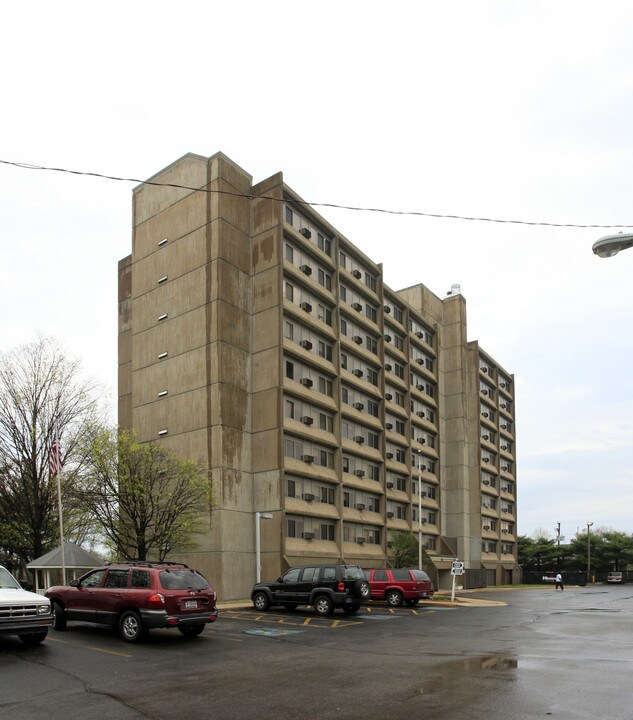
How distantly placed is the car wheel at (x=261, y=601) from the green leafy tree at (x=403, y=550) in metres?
25.5

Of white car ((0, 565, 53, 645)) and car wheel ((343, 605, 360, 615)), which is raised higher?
white car ((0, 565, 53, 645))

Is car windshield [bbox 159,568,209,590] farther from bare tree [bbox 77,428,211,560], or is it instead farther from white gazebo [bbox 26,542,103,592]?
bare tree [bbox 77,428,211,560]

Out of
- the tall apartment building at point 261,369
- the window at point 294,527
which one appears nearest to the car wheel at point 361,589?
the tall apartment building at point 261,369

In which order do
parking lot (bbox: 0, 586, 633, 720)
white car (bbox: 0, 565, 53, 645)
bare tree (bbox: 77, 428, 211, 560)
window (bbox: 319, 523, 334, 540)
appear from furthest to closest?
window (bbox: 319, 523, 334, 540), bare tree (bbox: 77, 428, 211, 560), white car (bbox: 0, 565, 53, 645), parking lot (bbox: 0, 586, 633, 720)

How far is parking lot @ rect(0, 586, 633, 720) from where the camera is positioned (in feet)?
31.2

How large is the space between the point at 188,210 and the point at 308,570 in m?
23.9

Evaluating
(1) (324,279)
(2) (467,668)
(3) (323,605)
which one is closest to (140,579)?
(2) (467,668)

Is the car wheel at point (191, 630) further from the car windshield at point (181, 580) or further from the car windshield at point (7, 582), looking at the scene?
the car windshield at point (7, 582)

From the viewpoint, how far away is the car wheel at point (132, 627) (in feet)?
52.5

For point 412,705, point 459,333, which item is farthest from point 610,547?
point 412,705

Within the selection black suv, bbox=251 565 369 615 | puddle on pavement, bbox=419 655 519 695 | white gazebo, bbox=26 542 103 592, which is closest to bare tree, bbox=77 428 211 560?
white gazebo, bbox=26 542 103 592

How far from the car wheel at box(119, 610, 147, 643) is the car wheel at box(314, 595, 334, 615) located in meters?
9.75

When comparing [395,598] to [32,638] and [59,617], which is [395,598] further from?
[32,638]

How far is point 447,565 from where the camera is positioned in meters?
59.9
